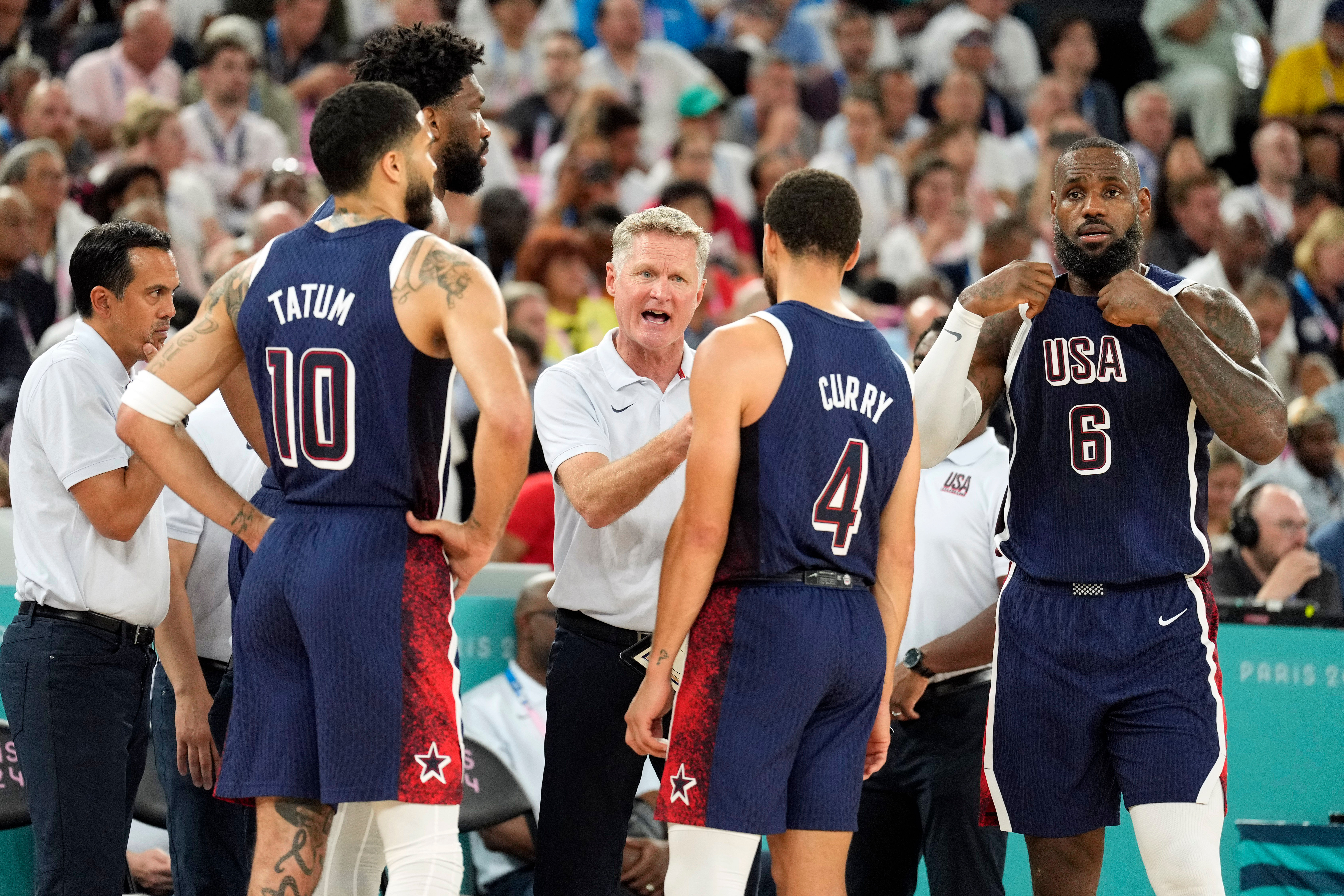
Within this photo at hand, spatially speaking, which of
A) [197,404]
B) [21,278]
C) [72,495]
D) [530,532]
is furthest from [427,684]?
[21,278]

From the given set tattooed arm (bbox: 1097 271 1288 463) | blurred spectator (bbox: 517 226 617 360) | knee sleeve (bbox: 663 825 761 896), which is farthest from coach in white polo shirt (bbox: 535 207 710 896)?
blurred spectator (bbox: 517 226 617 360)

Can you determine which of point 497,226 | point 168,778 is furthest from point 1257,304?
point 168,778

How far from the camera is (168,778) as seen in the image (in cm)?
497

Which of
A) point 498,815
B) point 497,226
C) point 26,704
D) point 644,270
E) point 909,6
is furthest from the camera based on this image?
point 909,6

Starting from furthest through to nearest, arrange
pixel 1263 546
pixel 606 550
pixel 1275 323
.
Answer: pixel 1275 323 → pixel 1263 546 → pixel 606 550

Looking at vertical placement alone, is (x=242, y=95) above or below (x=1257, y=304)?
above

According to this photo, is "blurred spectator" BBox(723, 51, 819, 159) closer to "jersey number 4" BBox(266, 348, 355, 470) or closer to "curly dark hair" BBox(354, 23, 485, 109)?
"curly dark hair" BBox(354, 23, 485, 109)

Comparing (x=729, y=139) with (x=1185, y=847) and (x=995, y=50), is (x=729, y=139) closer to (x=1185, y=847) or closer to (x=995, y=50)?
(x=995, y=50)

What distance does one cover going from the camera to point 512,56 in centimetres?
1262

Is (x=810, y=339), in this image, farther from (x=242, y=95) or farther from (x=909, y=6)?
(x=909, y=6)

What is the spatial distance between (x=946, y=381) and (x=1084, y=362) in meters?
0.41

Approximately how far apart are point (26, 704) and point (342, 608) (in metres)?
1.36

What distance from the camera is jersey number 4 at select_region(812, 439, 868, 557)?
394 centimetres

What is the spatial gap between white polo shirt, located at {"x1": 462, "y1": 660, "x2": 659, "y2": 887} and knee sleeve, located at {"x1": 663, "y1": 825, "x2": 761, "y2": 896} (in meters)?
2.28
